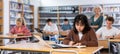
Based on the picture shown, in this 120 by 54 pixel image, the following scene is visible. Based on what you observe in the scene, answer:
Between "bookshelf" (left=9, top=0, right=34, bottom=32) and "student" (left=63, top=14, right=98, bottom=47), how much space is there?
5542 millimetres

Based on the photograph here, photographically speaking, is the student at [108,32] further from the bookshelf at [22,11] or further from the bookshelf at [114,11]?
the bookshelf at [114,11]

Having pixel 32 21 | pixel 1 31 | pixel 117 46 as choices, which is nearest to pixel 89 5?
pixel 32 21

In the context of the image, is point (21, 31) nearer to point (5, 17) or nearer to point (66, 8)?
point (5, 17)

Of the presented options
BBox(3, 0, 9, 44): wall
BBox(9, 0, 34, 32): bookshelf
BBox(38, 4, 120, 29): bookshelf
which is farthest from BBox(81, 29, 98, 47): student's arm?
BBox(38, 4, 120, 29): bookshelf

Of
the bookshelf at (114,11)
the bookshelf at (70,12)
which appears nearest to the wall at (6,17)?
the bookshelf at (70,12)

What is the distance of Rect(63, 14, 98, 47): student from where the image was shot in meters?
2.86

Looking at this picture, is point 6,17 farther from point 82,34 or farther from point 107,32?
point 82,34

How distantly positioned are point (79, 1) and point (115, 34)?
5.84 meters

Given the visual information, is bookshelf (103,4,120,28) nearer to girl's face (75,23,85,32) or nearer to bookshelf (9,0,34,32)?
bookshelf (9,0,34,32)

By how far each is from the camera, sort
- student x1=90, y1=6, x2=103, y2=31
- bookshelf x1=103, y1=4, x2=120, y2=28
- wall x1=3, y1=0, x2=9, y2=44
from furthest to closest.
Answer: bookshelf x1=103, y1=4, x2=120, y2=28, wall x1=3, y1=0, x2=9, y2=44, student x1=90, y1=6, x2=103, y2=31

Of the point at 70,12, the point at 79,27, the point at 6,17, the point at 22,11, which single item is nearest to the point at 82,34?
the point at 79,27

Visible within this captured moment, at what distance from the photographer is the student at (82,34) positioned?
113 inches

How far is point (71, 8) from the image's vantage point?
1007 centimetres

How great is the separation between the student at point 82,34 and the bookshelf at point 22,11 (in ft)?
18.2
